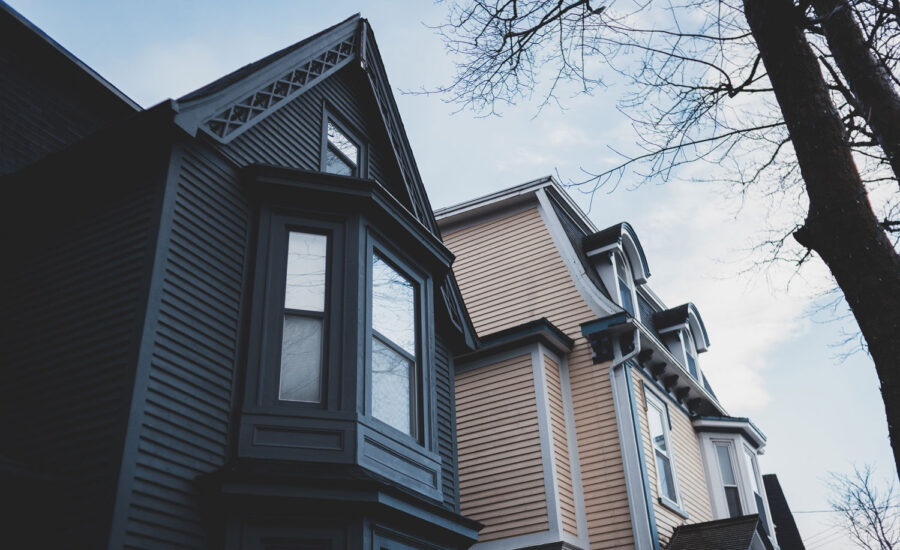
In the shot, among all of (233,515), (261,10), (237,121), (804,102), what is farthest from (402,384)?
(804,102)

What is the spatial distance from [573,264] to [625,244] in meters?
2.14

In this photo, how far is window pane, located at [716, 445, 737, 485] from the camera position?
59.9ft

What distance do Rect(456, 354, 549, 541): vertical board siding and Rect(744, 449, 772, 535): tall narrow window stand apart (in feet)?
23.2

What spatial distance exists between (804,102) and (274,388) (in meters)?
5.39

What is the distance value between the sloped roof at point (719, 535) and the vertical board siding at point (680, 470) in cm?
21

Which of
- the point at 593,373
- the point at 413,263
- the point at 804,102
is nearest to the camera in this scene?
the point at 804,102

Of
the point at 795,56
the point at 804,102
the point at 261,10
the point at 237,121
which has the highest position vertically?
the point at 261,10

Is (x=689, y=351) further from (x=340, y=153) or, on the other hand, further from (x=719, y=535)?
(x=340, y=153)

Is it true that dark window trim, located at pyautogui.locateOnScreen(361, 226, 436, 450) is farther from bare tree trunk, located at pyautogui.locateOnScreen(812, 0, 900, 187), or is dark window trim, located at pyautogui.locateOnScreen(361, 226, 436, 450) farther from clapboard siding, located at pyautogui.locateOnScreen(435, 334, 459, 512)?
bare tree trunk, located at pyautogui.locateOnScreen(812, 0, 900, 187)

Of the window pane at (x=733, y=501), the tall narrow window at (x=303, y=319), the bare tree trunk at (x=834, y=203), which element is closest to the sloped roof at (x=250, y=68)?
the tall narrow window at (x=303, y=319)

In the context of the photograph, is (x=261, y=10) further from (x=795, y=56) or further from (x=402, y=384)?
(x=795, y=56)

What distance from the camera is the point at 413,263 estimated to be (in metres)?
10.2

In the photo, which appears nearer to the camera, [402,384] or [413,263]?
[402,384]

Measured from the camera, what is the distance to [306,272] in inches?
346
